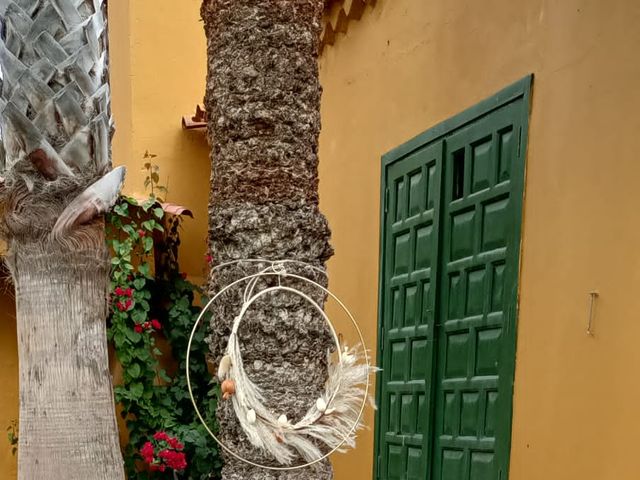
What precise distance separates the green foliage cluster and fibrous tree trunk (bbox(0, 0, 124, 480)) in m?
3.31

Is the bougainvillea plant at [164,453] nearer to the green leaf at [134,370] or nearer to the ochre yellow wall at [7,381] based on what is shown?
the green leaf at [134,370]

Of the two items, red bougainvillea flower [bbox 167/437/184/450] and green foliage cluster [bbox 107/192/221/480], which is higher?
green foliage cluster [bbox 107/192/221/480]

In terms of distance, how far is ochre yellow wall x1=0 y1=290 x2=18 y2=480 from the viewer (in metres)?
7.11

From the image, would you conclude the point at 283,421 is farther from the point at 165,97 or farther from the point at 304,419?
the point at 165,97

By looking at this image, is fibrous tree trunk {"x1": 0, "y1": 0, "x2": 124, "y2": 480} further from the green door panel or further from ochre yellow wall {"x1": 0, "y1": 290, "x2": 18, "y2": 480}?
ochre yellow wall {"x1": 0, "y1": 290, "x2": 18, "y2": 480}

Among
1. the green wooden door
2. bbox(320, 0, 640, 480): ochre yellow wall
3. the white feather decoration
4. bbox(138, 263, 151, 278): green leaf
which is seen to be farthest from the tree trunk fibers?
bbox(138, 263, 151, 278): green leaf

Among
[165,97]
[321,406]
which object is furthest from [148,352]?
[321,406]

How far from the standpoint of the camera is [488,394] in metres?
4.82

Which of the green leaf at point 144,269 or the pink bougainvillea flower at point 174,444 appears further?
the green leaf at point 144,269

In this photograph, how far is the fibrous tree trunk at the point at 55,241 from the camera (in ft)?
10.6

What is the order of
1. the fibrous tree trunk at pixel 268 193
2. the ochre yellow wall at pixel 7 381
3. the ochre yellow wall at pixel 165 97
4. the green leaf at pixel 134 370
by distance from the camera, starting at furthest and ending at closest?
the ochre yellow wall at pixel 165 97 < the ochre yellow wall at pixel 7 381 < the green leaf at pixel 134 370 < the fibrous tree trunk at pixel 268 193

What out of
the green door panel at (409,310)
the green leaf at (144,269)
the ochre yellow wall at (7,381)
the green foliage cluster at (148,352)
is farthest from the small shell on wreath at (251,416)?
the ochre yellow wall at (7,381)

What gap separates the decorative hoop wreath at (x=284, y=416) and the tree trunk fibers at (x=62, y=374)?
0.31 m

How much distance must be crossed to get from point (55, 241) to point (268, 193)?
0.73 meters
